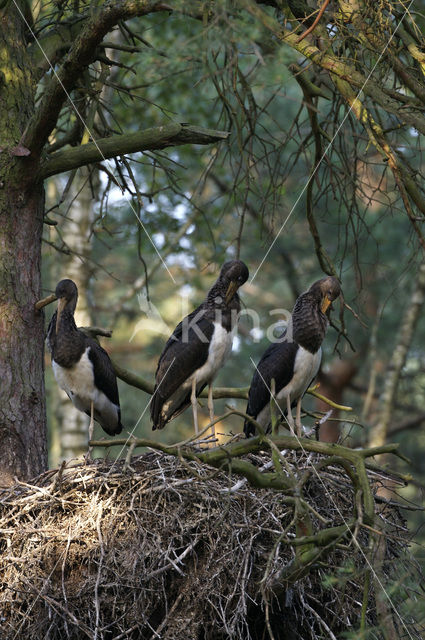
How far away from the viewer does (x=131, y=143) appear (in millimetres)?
4992

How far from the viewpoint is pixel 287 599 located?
432 cm

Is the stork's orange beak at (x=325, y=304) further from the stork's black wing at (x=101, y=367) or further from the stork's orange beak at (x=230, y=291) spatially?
the stork's black wing at (x=101, y=367)

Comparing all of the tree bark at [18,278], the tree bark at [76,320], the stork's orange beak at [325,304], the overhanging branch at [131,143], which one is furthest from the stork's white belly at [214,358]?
the tree bark at [76,320]

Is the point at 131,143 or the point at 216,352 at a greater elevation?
the point at 131,143

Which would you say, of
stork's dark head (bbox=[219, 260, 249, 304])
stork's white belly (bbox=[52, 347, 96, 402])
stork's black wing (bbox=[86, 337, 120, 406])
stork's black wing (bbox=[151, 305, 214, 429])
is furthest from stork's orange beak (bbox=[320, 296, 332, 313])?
stork's white belly (bbox=[52, 347, 96, 402])

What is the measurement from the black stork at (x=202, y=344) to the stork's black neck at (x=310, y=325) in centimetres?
43

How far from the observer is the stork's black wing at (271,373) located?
19.0 ft

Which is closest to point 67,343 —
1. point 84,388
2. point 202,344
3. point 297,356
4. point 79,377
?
point 79,377

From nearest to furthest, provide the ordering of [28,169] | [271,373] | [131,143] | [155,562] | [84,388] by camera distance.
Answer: [155,562], [131,143], [28,169], [271,373], [84,388]

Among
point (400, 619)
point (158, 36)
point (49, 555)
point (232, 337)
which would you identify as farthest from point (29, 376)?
point (158, 36)

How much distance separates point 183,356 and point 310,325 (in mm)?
Result: 835

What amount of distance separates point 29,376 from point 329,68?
2.27m

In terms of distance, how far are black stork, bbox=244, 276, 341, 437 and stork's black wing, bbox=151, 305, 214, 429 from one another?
395mm

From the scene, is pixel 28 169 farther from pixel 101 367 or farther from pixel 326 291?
pixel 326 291
